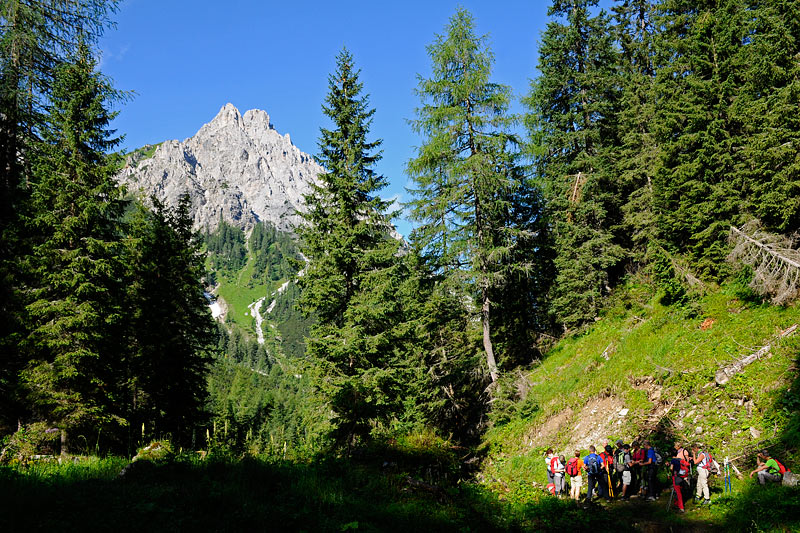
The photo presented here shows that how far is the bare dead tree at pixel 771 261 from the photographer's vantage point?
40.2 ft

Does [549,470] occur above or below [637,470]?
below

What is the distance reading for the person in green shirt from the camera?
344 inches

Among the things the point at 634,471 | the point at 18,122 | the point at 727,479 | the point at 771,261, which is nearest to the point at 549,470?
the point at 634,471

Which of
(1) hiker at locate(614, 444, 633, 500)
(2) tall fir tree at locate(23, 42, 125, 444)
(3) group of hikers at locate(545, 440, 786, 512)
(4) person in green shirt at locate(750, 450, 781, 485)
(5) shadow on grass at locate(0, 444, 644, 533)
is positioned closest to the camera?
(5) shadow on grass at locate(0, 444, 644, 533)

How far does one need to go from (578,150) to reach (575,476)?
58.3 feet

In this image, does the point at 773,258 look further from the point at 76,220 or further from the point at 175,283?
the point at 175,283

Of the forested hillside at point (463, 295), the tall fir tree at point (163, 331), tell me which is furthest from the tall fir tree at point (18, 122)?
the tall fir tree at point (163, 331)

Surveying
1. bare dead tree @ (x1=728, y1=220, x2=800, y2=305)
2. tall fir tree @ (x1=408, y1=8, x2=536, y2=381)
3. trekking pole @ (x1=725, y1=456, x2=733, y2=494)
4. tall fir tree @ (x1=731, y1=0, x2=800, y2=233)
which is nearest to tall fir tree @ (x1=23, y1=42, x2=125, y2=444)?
tall fir tree @ (x1=408, y1=8, x2=536, y2=381)

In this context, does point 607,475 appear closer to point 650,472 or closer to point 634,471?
point 634,471

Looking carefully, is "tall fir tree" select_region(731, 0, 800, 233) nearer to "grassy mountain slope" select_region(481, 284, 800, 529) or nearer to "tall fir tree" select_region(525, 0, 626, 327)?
"grassy mountain slope" select_region(481, 284, 800, 529)

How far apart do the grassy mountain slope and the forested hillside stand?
0.08m

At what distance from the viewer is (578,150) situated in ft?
A: 76.5

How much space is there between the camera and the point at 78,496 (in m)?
5.54

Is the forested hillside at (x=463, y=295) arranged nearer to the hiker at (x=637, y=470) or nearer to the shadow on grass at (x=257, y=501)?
the shadow on grass at (x=257, y=501)
